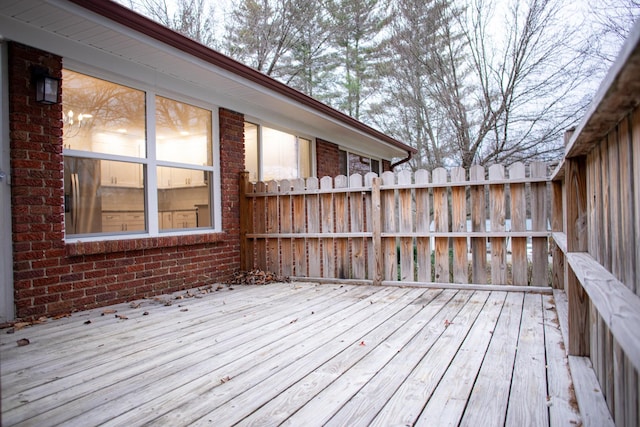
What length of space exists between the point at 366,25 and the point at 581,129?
562 inches

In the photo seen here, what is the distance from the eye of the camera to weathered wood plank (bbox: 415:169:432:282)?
4.81m

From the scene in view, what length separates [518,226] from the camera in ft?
14.3

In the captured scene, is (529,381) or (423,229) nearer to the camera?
(529,381)

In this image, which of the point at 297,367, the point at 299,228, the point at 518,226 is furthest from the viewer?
the point at 299,228

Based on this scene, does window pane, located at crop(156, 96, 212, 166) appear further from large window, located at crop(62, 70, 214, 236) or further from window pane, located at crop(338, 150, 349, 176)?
window pane, located at crop(338, 150, 349, 176)

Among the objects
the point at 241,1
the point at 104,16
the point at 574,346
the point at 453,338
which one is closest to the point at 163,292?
the point at 104,16

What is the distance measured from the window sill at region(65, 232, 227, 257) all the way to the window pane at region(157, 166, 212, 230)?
217 mm

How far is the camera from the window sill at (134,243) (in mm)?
3746

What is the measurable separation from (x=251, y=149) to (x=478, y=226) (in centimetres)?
372

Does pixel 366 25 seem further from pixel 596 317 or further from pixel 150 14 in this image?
pixel 596 317

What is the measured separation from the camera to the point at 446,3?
8.35 meters

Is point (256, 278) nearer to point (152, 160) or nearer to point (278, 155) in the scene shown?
point (152, 160)

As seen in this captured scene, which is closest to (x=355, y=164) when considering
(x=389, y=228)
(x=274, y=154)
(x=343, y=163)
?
(x=343, y=163)

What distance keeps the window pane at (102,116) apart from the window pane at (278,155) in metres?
2.45
